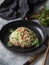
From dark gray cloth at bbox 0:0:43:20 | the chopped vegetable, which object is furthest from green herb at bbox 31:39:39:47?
dark gray cloth at bbox 0:0:43:20

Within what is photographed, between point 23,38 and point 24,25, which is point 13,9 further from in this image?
point 23,38

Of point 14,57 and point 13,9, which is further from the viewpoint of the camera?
point 13,9

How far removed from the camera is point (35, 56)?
101 centimetres

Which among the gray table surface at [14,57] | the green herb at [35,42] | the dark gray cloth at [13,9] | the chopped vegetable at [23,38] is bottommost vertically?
the gray table surface at [14,57]

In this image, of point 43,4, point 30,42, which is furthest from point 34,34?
point 43,4

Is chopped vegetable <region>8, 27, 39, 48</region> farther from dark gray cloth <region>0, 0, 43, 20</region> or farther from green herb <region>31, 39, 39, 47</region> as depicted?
dark gray cloth <region>0, 0, 43, 20</region>

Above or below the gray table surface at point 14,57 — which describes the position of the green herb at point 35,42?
above

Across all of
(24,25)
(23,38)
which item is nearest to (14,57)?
(23,38)

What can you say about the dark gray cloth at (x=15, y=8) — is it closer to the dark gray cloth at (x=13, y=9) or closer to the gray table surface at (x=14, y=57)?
the dark gray cloth at (x=13, y=9)

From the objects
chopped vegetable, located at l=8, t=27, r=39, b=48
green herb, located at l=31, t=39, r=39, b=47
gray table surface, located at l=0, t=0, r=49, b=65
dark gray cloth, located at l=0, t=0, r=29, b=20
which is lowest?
gray table surface, located at l=0, t=0, r=49, b=65

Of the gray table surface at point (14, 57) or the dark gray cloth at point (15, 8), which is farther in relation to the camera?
the dark gray cloth at point (15, 8)

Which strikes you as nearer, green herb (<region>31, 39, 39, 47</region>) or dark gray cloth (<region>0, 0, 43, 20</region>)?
green herb (<region>31, 39, 39, 47</region>)

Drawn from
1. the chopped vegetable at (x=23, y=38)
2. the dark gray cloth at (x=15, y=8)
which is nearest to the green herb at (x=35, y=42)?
the chopped vegetable at (x=23, y=38)

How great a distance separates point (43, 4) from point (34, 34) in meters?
0.43
